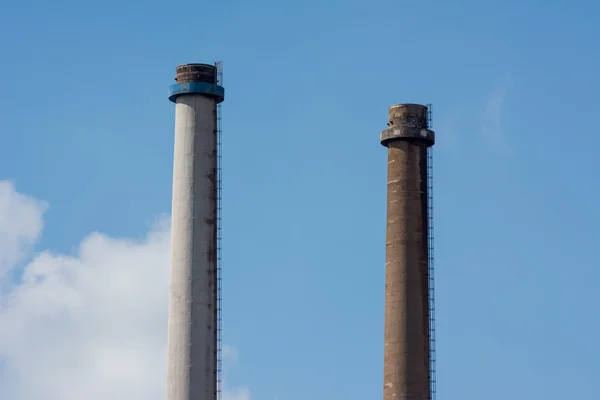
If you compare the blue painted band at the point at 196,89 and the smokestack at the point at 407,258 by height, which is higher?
the blue painted band at the point at 196,89

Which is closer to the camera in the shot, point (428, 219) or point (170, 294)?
point (170, 294)

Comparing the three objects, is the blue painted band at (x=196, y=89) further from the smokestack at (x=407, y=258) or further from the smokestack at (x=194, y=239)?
the smokestack at (x=407, y=258)

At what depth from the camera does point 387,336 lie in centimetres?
6116

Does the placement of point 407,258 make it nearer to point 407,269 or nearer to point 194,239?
point 407,269

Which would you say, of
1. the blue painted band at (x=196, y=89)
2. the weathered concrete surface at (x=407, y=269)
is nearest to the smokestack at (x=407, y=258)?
the weathered concrete surface at (x=407, y=269)

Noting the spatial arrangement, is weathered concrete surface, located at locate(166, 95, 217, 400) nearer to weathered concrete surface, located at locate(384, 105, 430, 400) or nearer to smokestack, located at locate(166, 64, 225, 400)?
smokestack, located at locate(166, 64, 225, 400)

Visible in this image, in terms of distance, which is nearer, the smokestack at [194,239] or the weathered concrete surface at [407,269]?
the smokestack at [194,239]

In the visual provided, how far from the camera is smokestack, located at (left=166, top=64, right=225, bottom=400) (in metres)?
57.7

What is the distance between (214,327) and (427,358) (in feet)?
30.4

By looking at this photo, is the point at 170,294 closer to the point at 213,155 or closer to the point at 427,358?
the point at 213,155

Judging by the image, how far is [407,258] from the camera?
61.5 meters

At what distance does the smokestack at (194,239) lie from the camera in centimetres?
5769

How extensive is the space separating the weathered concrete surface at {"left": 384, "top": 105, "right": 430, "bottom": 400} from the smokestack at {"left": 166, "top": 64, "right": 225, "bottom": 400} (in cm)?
766

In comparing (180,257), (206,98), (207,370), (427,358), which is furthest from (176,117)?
(427,358)
